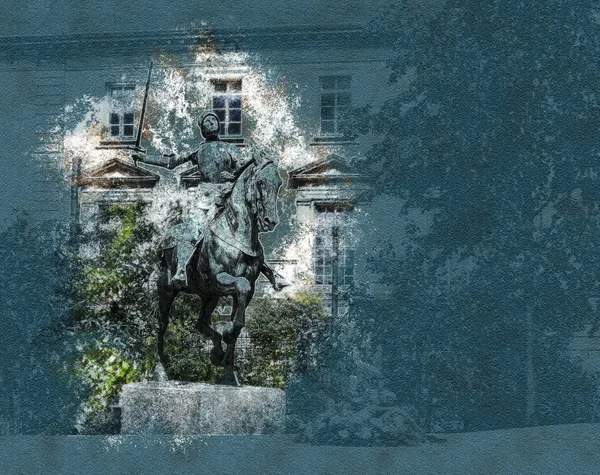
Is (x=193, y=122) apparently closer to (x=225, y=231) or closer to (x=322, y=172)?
(x=322, y=172)

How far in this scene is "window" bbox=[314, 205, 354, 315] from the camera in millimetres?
17000

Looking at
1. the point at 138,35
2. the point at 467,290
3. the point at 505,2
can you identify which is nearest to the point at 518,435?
the point at 467,290

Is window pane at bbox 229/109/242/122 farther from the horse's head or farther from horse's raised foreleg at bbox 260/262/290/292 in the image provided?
the horse's head

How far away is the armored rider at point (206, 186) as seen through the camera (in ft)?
35.6

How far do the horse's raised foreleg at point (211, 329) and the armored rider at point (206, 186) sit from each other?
0.56m

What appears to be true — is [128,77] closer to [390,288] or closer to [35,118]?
[35,118]

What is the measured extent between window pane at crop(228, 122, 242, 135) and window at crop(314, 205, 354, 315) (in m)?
1.72

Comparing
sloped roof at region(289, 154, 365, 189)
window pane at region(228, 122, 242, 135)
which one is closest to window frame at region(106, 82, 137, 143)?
window pane at region(228, 122, 242, 135)

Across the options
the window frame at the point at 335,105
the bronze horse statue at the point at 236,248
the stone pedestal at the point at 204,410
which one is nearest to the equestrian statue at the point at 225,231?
the bronze horse statue at the point at 236,248

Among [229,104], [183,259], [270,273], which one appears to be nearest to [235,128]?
[229,104]

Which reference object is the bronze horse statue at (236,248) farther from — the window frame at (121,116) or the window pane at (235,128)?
the window frame at (121,116)

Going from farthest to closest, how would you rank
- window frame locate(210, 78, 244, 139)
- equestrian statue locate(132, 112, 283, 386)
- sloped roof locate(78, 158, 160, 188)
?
sloped roof locate(78, 158, 160, 188), window frame locate(210, 78, 244, 139), equestrian statue locate(132, 112, 283, 386)

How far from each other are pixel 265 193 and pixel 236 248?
1.97 feet

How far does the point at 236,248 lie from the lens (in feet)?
35.2
